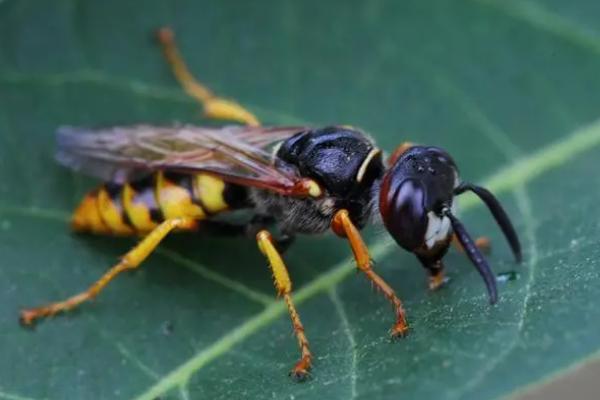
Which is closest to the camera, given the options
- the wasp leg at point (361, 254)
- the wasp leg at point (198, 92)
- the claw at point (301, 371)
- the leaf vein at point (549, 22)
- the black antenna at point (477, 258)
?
the black antenna at point (477, 258)

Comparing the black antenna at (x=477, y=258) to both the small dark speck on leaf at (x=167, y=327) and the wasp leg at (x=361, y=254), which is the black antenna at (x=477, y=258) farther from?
the small dark speck on leaf at (x=167, y=327)

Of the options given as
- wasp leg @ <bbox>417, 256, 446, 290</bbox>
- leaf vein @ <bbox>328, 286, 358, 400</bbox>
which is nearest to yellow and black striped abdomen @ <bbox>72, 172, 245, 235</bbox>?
leaf vein @ <bbox>328, 286, 358, 400</bbox>

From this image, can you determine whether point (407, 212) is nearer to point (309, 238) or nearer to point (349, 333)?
point (349, 333)

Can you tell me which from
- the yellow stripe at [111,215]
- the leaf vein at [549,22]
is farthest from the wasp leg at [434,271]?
the leaf vein at [549,22]

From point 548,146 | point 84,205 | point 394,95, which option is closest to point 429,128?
point 394,95

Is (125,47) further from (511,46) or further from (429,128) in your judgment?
(511,46)

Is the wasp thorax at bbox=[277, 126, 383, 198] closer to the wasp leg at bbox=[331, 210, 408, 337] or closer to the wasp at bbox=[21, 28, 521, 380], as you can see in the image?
the wasp at bbox=[21, 28, 521, 380]
